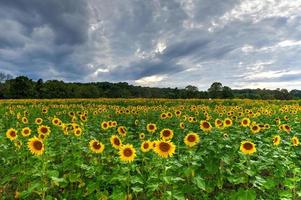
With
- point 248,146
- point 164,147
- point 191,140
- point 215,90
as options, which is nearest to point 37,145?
point 164,147

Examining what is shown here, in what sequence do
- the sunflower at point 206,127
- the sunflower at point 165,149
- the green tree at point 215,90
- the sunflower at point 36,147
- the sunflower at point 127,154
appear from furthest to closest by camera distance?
1. the green tree at point 215,90
2. the sunflower at point 206,127
3. the sunflower at point 36,147
4. the sunflower at point 127,154
5. the sunflower at point 165,149

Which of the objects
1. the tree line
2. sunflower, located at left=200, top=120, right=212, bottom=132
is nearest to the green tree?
the tree line

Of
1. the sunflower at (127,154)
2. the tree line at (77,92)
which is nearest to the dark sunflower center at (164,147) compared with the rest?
the sunflower at (127,154)

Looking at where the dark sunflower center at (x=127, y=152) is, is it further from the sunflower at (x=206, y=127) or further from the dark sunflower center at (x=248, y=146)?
the sunflower at (x=206, y=127)

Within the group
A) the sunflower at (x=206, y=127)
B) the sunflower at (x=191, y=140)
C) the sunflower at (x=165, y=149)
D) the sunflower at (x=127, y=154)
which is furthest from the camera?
the sunflower at (x=206, y=127)

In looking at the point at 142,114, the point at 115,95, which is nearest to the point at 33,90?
the point at 115,95

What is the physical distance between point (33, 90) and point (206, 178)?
164 ft

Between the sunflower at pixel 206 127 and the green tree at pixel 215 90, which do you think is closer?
the sunflower at pixel 206 127

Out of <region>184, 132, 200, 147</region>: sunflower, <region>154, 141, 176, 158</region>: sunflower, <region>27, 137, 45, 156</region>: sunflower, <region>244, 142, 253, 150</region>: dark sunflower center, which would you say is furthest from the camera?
<region>184, 132, 200, 147</region>: sunflower

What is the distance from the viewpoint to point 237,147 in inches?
236

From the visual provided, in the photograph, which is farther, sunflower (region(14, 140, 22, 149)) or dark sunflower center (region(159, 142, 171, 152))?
sunflower (region(14, 140, 22, 149))

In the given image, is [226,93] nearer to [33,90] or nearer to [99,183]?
[33,90]

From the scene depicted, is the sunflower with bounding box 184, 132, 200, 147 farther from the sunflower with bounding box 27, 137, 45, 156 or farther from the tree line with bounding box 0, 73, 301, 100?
the tree line with bounding box 0, 73, 301, 100

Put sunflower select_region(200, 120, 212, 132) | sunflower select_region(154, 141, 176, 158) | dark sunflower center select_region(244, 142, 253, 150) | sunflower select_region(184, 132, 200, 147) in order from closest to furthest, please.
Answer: sunflower select_region(154, 141, 176, 158) < dark sunflower center select_region(244, 142, 253, 150) < sunflower select_region(184, 132, 200, 147) < sunflower select_region(200, 120, 212, 132)
